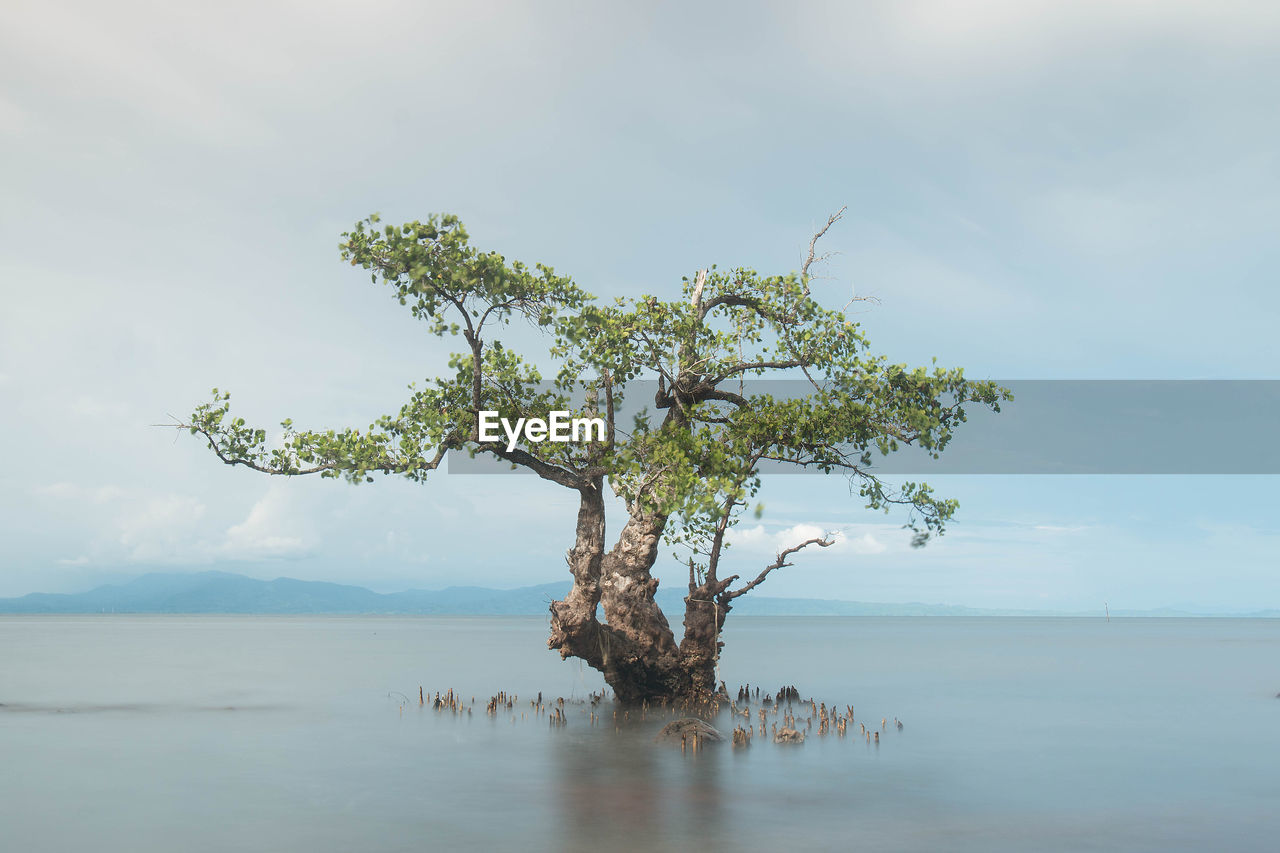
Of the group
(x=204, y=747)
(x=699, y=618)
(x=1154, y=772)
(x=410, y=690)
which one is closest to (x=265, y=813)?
(x=204, y=747)

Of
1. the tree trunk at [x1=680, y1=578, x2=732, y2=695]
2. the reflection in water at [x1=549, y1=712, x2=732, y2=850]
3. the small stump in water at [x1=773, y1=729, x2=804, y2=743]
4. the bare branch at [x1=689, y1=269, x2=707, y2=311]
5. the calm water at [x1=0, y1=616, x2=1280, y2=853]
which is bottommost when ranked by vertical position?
the calm water at [x1=0, y1=616, x2=1280, y2=853]

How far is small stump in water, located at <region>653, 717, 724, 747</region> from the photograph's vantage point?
2339 cm

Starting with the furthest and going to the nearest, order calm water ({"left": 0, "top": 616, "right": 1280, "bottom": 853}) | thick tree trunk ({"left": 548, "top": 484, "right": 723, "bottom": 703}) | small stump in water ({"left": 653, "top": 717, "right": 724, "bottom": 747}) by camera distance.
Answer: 1. thick tree trunk ({"left": 548, "top": 484, "right": 723, "bottom": 703})
2. small stump in water ({"left": 653, "top": 717, "right": 724, "bottom": 747})
3. calm water ({"left": 0, "top": 616, "right": 1280, "bottom": 853})

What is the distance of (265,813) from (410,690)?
26.4m

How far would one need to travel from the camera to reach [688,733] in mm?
23422

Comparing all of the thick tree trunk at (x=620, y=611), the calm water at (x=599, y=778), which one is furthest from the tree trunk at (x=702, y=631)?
the calm water at (x=599, y=778)

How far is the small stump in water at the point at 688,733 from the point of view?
23391mm

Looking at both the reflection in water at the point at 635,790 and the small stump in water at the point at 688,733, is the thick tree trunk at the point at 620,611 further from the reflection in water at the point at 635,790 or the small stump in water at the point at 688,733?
the small stump in water at the point at 688,733

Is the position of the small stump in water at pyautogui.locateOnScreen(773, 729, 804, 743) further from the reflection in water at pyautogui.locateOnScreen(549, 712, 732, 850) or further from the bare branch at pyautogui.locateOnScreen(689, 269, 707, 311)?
the bare branch at pyautogui.locateOnScreen(689, 269, 707, 311)

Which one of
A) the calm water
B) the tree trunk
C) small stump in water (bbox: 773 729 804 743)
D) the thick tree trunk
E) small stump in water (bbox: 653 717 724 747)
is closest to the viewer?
the calm water

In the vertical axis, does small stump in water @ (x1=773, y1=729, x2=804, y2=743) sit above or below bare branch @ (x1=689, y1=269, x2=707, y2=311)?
below

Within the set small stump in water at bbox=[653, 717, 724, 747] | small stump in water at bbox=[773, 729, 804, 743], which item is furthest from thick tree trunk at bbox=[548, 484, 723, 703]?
small stump in water at bbox=[773, 729, 804, 743]

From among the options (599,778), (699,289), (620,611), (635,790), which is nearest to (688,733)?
(599,778)

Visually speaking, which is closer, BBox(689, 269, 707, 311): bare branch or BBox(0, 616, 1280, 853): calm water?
BBox(0, 616, 1280, 853): calm water
